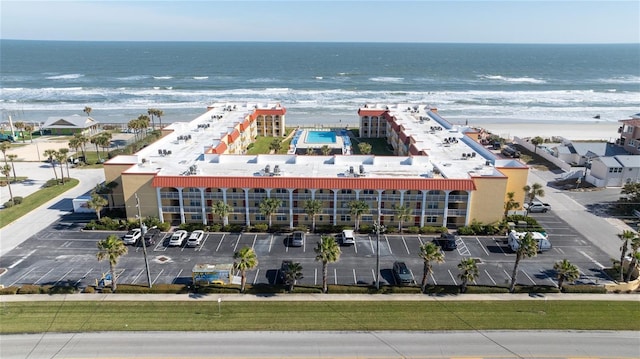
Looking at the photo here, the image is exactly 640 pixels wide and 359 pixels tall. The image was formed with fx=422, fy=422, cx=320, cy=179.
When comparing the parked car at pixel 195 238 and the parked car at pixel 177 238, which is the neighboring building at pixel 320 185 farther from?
the parked car at pixel 177 238

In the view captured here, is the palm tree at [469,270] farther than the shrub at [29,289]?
No

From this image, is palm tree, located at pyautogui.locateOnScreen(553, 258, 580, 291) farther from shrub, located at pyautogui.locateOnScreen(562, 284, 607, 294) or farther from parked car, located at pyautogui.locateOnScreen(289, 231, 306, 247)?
parked car, located at pyautogui.locateOnScreen(289, 231, 306, 247)

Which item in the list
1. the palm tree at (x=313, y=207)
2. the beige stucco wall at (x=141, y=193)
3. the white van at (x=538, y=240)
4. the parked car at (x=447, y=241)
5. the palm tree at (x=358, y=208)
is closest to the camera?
the white van at (x=538, y=240)

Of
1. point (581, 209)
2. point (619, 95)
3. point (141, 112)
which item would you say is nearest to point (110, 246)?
point (581, 209)

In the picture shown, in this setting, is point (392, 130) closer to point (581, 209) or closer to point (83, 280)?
point (581, 209)

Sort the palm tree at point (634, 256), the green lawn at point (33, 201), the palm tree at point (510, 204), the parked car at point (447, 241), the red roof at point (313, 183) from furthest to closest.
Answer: the green lawn at point (33, 201) → the palm tree at point (510, 204) → the red roof at point (313, 183) → the parked car at point (447, 241) → the palm tree at point (634, 256)

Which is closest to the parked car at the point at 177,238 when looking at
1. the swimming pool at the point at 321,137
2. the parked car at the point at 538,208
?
the parked car at the point at 538,208
